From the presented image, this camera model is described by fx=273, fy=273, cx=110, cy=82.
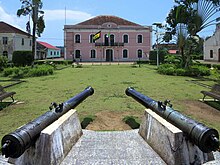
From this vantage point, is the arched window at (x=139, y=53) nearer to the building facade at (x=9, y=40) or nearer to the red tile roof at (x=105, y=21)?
the red tile roof at (x=105, y=21)

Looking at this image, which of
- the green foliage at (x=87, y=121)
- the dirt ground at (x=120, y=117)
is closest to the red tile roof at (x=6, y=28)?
the dirt ground at (x=120, y=117)

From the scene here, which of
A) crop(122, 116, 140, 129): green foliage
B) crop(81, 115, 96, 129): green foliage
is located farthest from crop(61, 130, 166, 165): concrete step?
crop(81, 115, 96, 129): green foliage

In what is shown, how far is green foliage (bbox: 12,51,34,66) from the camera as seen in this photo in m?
24.5

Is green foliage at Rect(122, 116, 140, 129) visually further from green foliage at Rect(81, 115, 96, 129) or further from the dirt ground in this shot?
green foliage at Rect(81, 115, 96, 129)

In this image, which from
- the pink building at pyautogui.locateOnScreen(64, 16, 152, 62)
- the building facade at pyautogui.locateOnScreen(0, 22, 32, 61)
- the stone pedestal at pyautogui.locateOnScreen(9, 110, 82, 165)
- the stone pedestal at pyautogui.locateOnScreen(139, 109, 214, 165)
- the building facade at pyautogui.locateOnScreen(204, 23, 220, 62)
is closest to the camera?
the stone pedestal at pyautogui.locateOnScreen(9, 110, 82, 165)

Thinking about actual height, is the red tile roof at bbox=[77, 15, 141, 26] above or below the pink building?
above

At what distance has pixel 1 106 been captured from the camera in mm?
7938

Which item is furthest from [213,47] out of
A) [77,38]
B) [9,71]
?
[9,71]

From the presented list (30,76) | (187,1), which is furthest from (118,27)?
(30,76)

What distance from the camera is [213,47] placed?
40.1 meters

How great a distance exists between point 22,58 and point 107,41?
26.4m

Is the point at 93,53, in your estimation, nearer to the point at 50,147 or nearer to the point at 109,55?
the point at 109,55

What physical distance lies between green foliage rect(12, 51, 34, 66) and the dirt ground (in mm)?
19231

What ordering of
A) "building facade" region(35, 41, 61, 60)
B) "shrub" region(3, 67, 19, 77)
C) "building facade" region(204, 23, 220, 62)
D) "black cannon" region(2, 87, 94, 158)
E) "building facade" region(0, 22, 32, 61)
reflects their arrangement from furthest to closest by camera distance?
"building facade" region(35, 41, 61, 60)
"building facade" region(0, 22, 32, 61)
"building facade" region(204, 23, 220, 62)
"shrub" region(3, 67, 19, 77)
"black cannon" region(2, 87, 94, 158)
